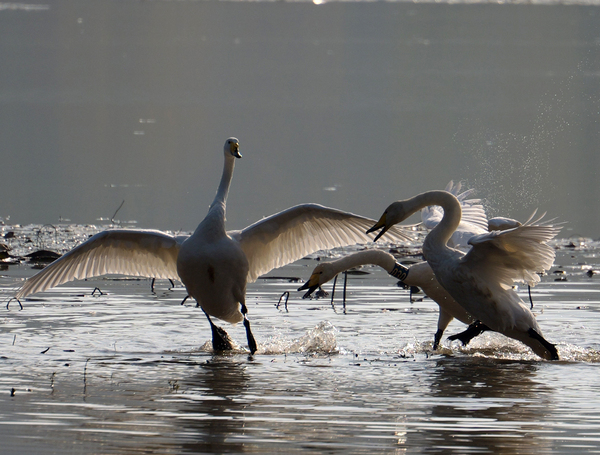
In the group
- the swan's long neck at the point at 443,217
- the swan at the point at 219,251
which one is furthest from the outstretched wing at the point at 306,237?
the swan's long neck at the point at 443,217

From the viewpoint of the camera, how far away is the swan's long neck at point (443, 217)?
9.00 meters

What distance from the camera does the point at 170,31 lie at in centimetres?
11056

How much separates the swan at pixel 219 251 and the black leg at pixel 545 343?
5.84 ft

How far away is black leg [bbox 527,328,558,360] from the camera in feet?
28.9

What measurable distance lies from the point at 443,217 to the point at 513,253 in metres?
0.64

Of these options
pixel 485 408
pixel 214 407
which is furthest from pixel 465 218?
pixel 214 407

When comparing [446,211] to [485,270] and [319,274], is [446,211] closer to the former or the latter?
[485,270]

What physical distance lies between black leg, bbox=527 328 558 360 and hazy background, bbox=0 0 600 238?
26.2ft

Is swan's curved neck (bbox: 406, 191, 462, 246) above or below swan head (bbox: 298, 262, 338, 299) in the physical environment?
above

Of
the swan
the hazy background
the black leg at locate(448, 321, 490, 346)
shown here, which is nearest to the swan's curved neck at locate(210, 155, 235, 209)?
the swan

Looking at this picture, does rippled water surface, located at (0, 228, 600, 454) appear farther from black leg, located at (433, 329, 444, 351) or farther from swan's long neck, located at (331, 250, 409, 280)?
swan's long neck, located at (331, 250, 409, 280)

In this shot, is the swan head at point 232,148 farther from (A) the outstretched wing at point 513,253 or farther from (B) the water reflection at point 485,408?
(B) the water reflection at point 485,408

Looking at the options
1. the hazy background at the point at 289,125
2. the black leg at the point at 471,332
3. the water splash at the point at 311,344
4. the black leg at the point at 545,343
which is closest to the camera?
the black leg at the point at 545,343

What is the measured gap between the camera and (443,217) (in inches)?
355
